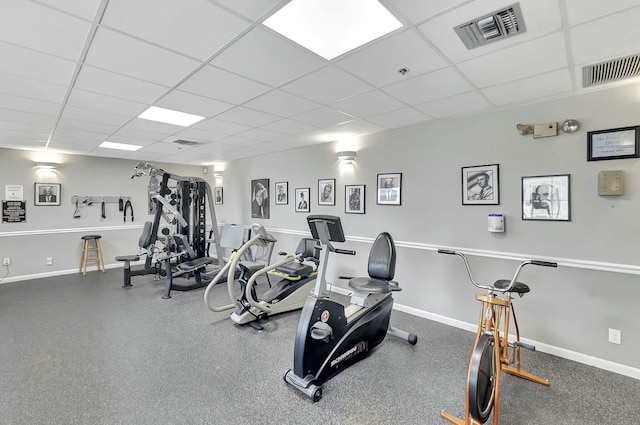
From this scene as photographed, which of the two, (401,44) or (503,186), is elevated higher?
(401,44)

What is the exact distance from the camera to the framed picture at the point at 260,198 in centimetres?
627

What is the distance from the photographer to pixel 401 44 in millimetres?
1939

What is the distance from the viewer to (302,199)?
543cm

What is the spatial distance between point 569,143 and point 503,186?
0.67 metres

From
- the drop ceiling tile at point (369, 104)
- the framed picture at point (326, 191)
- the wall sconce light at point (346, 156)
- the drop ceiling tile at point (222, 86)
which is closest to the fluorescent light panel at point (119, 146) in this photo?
the drop ceiling tile at point (222, 86)

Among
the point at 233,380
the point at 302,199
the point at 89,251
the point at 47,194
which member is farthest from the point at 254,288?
the point at 47,194

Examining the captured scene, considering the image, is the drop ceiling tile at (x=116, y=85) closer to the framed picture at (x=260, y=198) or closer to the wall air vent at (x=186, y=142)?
the wall air vent at (x=186, y=142)

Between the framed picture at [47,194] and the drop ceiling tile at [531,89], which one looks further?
the framed picture at [47,194]

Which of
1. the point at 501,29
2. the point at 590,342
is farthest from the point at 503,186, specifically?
the point at 501,29

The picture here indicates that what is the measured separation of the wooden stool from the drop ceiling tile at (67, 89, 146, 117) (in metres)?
4.15

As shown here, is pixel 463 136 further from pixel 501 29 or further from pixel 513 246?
pixel 501 29

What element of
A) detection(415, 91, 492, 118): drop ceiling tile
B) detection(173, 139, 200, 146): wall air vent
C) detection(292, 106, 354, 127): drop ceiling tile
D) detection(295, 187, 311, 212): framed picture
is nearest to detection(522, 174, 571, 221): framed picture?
detection(415, 91, 492, 118): drop ceiling tile

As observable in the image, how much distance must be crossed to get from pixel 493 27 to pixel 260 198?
17.4ft

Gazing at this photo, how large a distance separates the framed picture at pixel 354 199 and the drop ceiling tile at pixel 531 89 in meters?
2.09
